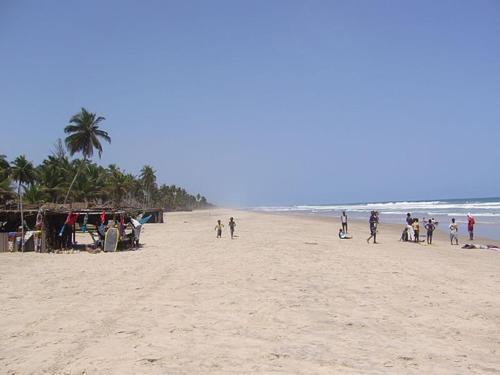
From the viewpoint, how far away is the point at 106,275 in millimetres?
12781

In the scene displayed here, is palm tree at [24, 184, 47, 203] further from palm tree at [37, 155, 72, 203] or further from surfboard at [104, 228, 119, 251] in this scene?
surfboard at [104, 228, 119, 251]

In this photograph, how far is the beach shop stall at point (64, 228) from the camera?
757 inches

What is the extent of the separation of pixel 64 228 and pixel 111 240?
95.0 inches

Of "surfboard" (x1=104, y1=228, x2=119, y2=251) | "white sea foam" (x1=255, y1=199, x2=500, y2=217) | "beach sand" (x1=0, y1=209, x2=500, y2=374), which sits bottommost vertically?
"beach sand" (x1=0, y1=209, x2=500, y2=374)

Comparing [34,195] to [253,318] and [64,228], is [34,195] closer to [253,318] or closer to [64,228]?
[64,228]

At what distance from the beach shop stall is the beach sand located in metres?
4.76

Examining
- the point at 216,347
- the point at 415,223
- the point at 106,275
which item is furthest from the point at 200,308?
the point at 415,223

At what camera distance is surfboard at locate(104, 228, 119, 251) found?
19420mm

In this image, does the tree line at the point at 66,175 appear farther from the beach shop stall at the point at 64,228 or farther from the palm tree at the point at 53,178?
the beach shop stall at the point at 64,228

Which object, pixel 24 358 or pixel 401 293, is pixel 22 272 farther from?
pixel 401 293

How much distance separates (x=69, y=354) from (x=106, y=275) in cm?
694

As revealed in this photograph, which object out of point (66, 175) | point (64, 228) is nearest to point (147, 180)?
point (66, 175)

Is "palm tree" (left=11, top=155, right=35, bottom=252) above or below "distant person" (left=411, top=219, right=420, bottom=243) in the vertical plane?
above

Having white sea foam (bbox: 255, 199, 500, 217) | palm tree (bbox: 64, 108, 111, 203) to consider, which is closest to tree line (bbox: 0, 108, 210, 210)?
palm tree (bbox: 64, 108, 111, 203)
